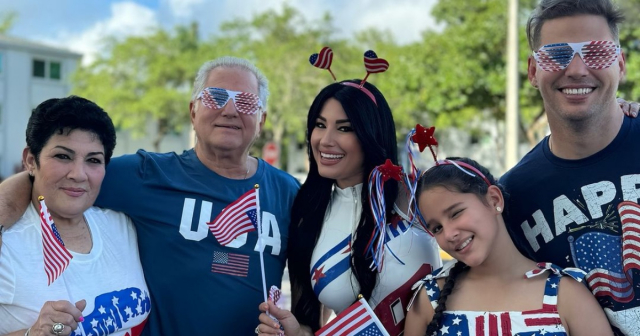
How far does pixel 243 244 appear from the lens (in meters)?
3.94

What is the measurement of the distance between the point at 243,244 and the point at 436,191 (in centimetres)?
122

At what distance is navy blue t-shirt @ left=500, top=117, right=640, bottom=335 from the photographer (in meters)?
3.19

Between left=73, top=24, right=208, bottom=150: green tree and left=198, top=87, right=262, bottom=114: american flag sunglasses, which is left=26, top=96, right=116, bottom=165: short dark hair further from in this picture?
left=73, top=24, right=208, bottom=150: green tree

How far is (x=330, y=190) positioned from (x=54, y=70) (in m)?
43.6

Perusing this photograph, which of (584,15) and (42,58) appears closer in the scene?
(584,15)

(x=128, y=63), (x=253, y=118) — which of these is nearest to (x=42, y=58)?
(x=128, y=63)

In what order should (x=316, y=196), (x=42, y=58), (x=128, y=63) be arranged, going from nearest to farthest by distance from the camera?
(x=316, y=196)
(x=128, y=63)
(x=42, y=58)

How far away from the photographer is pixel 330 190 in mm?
4008

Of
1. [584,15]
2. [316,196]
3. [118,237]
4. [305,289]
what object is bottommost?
[305,289]

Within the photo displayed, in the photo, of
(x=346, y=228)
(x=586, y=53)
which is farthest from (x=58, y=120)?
(x=586, y=53)

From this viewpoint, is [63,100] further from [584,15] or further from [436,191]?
[584,15]

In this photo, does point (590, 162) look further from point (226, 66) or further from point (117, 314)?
point (117, 314)

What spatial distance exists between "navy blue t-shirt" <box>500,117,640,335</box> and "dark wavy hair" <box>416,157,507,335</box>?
0.25 meters

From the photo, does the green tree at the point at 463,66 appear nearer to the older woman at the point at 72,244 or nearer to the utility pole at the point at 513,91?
the utility pole at the point at 513,91
